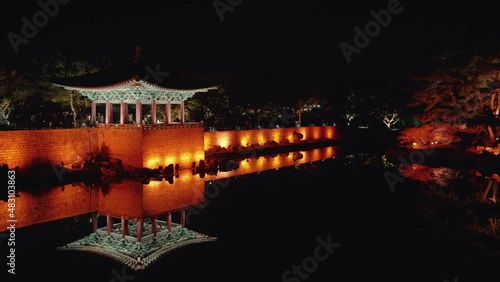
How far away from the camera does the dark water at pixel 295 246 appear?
8.00 m

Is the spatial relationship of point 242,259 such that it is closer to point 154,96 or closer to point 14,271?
point 14,271

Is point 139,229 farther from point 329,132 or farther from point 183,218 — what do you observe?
point 329,132

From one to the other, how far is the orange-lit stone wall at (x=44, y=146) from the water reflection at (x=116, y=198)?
1.66m

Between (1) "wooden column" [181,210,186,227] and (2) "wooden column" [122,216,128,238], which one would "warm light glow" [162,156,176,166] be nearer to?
(1) "wooden column" [181,210,186,227]

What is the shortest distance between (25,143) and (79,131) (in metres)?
2.40

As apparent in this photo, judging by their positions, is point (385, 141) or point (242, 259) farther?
point (385, 141)

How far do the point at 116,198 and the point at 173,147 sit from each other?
576 centimetres

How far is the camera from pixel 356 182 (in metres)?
17.9

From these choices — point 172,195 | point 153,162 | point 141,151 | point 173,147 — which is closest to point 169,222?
point 172,195

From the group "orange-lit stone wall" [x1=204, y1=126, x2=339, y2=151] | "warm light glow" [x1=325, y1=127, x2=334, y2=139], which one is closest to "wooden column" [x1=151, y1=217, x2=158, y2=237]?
"orange-lit stone wall" [x1=204, y1=126, x2=339, y2=151]

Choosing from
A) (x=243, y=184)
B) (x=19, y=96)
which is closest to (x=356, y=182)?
(x=243, y=184)

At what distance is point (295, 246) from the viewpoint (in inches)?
377

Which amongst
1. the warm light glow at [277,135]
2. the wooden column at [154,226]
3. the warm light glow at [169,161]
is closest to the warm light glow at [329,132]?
the warm light glow at [277,135]

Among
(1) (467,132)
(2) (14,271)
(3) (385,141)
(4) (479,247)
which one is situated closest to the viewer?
(2) (14,271)
